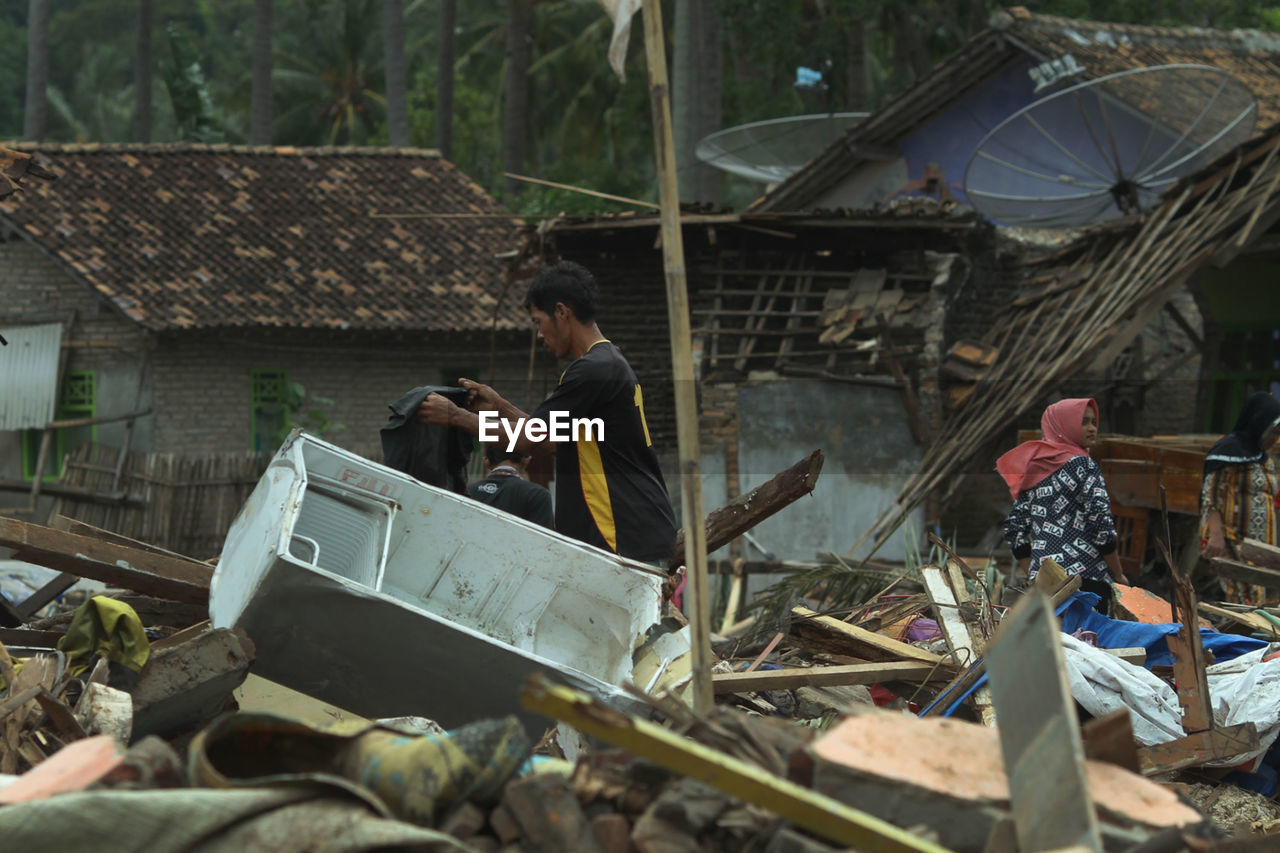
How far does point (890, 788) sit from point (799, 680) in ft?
6.27

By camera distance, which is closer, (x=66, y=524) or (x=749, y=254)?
(x=66, y=524)

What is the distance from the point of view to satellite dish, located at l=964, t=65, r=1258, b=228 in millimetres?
13578

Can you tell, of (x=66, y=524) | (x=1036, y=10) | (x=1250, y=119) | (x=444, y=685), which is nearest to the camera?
(x=444, y=685)

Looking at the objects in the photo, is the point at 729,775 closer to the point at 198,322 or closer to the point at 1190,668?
the point at 1190,668

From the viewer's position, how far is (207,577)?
6.00m

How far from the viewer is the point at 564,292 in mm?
5082

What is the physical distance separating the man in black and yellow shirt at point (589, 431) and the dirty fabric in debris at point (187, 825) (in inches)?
88.8

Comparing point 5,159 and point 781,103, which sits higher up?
point 781,103

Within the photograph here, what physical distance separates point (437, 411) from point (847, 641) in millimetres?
1991

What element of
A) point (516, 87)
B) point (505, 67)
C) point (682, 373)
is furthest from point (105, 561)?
point (505, 67)

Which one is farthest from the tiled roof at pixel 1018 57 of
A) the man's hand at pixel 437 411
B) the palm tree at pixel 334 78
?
the palm tree at pixel 334 78

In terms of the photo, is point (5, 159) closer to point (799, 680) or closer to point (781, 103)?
point (799, 680)

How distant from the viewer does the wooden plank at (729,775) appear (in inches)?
114

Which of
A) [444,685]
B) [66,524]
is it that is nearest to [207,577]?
[66,524]
